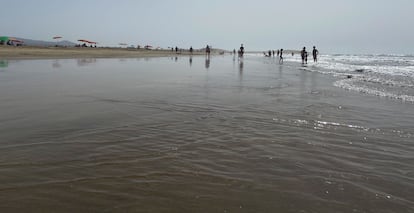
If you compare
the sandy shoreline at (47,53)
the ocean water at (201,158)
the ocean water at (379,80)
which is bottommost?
the ocean water at (201,158)

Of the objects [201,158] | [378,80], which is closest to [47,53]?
[378,80]

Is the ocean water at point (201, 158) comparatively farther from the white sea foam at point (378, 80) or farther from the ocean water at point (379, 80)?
the white sea foam at point (378, 80)

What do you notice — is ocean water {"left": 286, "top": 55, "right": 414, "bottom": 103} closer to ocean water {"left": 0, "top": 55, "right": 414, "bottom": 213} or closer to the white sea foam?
the white sea foam

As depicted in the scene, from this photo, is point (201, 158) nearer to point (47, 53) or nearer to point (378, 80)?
point (378, 80)

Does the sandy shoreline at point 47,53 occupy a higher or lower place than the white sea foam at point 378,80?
higher

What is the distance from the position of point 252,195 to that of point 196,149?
1.80m

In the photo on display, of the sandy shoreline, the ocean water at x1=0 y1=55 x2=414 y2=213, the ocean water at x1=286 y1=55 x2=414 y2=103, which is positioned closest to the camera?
the ocean water at x1=0 y1=55 x2=414 y2=213

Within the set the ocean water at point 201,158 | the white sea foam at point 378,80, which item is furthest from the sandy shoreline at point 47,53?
the ocean water at point 201,158

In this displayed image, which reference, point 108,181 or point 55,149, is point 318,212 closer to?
point 108,181

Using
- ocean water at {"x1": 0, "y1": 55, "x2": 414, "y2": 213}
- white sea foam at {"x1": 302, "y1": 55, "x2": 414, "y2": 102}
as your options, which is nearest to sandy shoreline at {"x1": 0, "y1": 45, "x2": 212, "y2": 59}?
white sea foam at {"x1": 302, "y1": 55, "x2": 414, "y2": 102}

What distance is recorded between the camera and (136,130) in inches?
255

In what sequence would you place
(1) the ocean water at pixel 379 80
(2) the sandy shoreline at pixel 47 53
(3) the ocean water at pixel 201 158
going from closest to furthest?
(3) the ocean water at pixel 201 158, (1) the ocean water at pixel 379 80, (2) the sandy shoreline at pixel 47 53

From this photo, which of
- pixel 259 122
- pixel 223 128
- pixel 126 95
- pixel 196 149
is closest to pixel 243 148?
pixel 196 149

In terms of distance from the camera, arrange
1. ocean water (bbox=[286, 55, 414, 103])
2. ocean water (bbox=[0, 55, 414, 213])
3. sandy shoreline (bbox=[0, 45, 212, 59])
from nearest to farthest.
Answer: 1. ocean water (bbox=[0, 55, 414, 213])
2. ocean water (bbox=[286, 55, 414, 103])
3. sandy shoreline (bbox=[0, 45, 212, 59])
